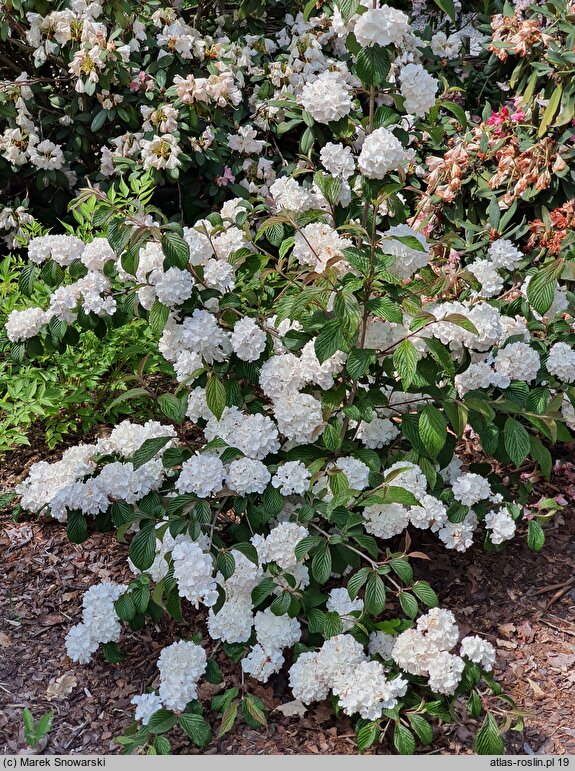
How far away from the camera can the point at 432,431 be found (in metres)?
2.06

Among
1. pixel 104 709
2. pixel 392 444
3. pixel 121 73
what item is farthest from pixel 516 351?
pixel 121 73

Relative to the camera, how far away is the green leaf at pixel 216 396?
2146 mm

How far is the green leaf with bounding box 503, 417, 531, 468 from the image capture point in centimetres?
225

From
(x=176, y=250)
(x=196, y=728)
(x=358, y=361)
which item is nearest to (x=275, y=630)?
(x=196, y=728)

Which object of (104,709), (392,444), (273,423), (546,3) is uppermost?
(546,3)

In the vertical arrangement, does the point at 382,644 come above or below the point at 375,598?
below

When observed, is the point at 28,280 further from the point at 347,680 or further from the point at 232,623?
the point at 347,680

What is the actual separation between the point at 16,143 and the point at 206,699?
110 inches

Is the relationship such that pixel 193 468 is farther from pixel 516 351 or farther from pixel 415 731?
pixel 516 351

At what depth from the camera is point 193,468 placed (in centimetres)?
211

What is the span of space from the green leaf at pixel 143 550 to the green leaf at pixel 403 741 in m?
0.73

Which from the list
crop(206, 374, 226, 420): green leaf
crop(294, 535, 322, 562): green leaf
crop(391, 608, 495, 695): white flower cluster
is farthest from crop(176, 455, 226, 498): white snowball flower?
crop(391, 608, 495, 695): white flower cluster

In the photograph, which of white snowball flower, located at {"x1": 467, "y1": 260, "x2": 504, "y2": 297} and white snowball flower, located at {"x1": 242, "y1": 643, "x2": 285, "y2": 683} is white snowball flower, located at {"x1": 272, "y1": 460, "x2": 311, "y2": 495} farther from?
white snowball flower, located at {"x1": 467, "y1": 260, "x2": 504, "y2": 297}

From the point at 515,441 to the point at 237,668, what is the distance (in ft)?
3.23
